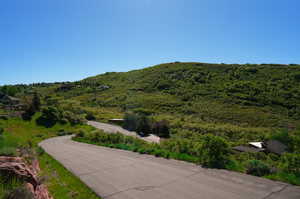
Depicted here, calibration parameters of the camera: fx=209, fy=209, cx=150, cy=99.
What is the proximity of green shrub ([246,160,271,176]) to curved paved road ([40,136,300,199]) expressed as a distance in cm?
45

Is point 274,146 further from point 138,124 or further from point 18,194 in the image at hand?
point 18,194

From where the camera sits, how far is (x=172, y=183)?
7770 millimetres

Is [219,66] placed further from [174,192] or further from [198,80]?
[174,192]

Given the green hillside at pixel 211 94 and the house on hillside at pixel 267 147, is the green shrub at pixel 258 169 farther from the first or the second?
the green hillside at pixel 211 94

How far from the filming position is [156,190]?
727 centimetres

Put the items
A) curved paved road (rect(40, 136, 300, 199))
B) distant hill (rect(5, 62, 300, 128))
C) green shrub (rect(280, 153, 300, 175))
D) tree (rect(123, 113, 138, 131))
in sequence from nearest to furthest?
curved paved road (rect(40, 136, 300, 199)) → green shrub (rect(280, 153, 300, 175)) → tree (rect(123, 113, 138, 131)) → distant hill (rect(5, 62, 300, 128))

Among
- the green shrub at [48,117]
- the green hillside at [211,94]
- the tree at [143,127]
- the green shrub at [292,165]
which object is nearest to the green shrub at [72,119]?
the green shrub at [48,117]

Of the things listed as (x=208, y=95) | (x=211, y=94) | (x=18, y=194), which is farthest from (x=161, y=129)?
(x=211, y=94)

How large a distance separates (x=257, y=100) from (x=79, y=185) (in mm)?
58039

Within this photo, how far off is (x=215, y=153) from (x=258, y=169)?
1.82m

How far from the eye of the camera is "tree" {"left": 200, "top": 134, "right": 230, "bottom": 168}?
9188 mm

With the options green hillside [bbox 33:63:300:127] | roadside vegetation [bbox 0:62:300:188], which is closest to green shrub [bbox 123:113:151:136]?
roadside vegetation [bbox 0:62:300:188]

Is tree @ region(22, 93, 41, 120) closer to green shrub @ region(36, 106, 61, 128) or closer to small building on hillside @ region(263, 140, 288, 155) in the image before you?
green shrub @ region(36, 106, 61, 128)

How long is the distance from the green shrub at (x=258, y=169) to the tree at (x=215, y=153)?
111 cm
